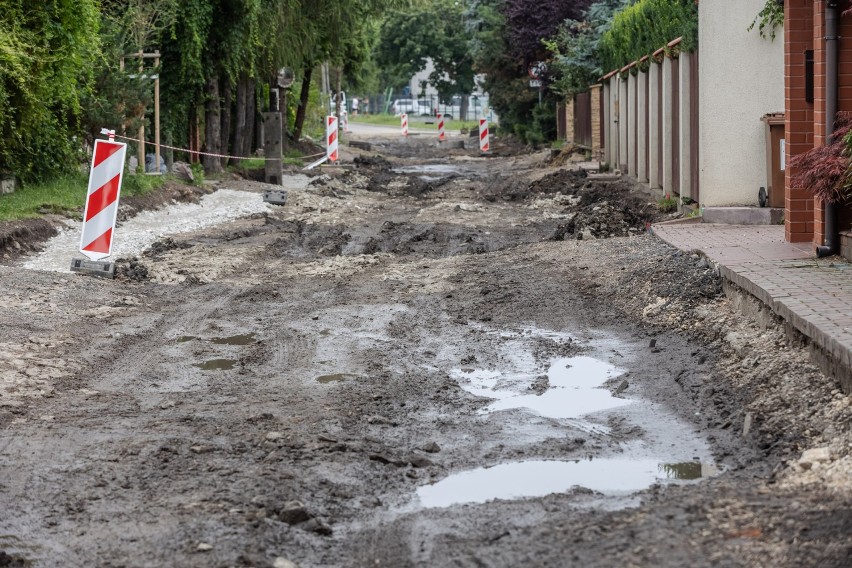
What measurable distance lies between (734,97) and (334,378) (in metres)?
8.81

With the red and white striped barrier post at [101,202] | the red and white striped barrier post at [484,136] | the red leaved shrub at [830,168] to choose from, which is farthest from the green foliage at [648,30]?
the red and white striped barrier post at [484,136]

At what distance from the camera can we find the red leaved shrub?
961 cm

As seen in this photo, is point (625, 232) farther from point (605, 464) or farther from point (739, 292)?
point (605, 464)

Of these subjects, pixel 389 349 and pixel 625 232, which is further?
pixel 625 232

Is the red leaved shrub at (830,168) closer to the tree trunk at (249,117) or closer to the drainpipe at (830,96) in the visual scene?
the drainpipe at (830,96)

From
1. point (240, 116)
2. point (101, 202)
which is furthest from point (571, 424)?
point (240, 116)

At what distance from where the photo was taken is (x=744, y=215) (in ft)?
47.0

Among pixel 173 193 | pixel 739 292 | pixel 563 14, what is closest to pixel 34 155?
pixel 173 193

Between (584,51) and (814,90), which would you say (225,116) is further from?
(814,90)

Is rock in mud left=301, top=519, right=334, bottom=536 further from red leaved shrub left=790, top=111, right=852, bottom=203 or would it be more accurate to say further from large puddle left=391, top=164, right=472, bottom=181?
large puddle left=391, top=164, right=472, bottom=181

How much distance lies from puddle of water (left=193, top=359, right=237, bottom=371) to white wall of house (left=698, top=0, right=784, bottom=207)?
27.2ft

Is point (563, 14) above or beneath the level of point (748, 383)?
above

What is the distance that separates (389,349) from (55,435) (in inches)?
119

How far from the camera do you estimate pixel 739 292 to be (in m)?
9.29
